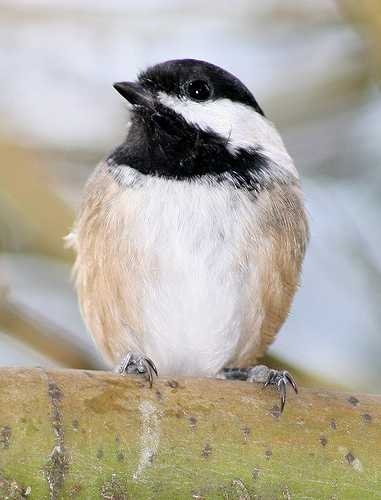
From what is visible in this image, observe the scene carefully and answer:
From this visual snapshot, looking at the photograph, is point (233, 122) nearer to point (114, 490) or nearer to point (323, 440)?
point (323, 440)

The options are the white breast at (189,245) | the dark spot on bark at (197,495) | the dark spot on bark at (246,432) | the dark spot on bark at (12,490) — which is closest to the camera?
the dark spot on bark at (12,490)

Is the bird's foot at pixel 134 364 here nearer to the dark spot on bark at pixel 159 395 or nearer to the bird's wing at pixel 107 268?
the bird's wing at pixel 107 268

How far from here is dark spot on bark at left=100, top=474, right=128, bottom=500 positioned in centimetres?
221

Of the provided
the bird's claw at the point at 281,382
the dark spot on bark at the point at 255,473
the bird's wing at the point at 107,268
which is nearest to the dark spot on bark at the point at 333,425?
the bird's claw at the point at 281,382

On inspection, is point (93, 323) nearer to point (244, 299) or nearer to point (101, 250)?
point (101, 250)

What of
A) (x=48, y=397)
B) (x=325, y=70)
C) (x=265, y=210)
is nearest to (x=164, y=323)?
(x=265, y=210)

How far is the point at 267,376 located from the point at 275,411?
0.35 metres

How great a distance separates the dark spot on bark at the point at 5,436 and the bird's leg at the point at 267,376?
751 mm

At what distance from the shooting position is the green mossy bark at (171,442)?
2199 millimetres

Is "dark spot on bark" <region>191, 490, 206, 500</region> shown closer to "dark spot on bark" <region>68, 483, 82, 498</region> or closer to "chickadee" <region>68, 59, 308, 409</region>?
"dark spot on bark" <region>68, 483, 82, 498</region>

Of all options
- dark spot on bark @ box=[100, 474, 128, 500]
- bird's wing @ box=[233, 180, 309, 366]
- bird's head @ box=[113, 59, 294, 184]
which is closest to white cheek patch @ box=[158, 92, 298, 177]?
bird's head @ box=[113, 59, 294, 184]

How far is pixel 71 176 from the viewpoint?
4059 mm

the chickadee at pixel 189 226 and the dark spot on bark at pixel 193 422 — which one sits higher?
the chickadee at pixel 189 226

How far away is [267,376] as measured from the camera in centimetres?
283
